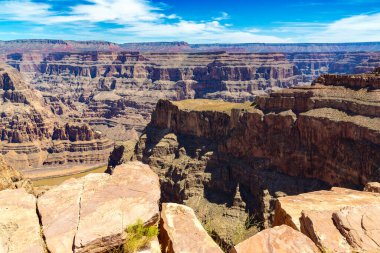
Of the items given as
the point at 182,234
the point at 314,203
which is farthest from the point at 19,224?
the point at 314,203

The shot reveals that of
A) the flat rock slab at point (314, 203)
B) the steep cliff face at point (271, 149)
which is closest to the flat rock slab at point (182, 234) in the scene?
the flat rock slab at point (314, 203)

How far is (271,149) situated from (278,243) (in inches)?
2210

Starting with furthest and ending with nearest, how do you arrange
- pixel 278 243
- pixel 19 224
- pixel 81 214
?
pixel 81 214
pixel 19 224
pixel 278 243

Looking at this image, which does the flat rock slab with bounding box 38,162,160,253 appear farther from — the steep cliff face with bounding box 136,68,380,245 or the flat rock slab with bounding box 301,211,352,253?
the steep cliff face with bounding box 136,68,380,245

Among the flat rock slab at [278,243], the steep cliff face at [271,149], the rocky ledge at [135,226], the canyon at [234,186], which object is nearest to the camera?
the flat rock slab at [278,243]

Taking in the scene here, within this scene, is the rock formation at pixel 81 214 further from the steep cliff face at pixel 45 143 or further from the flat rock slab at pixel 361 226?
the steep cliff face at pixel 45 143

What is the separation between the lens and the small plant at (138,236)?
1155 cm

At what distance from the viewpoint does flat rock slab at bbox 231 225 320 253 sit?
1127 centimetres

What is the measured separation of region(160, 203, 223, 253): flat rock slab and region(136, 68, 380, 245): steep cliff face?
42.0m

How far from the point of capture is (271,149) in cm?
6638

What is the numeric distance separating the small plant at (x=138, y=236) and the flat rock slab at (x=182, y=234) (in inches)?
25.6

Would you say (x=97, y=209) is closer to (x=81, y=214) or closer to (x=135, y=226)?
(x=81, y=214)

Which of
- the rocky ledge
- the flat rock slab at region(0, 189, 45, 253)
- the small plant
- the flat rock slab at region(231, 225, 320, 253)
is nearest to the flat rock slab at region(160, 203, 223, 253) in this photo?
the rocky ledge

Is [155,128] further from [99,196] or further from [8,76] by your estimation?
[8,76]
